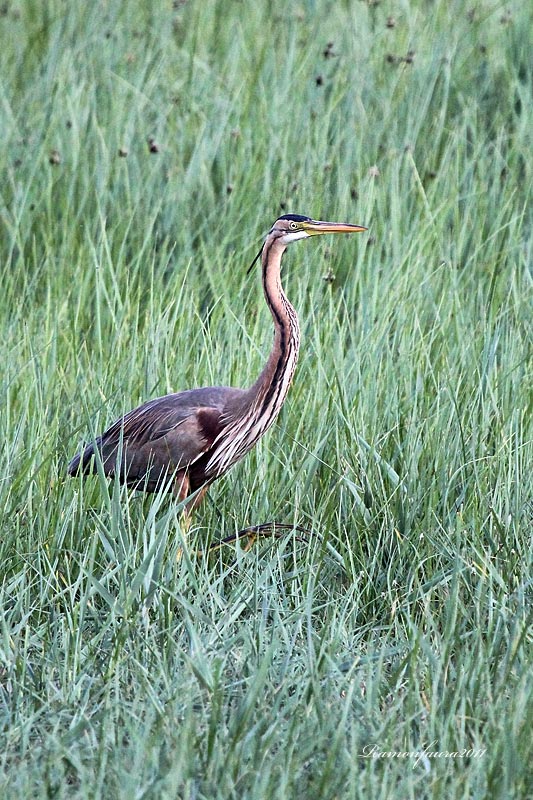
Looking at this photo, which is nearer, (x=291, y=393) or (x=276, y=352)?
(x=276, y=352)

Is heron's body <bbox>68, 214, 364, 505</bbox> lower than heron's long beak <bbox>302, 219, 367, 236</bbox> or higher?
lower

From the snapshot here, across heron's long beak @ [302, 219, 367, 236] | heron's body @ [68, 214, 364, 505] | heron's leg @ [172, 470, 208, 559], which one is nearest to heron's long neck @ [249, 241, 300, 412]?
heron's body @ [68, 214, 364, 505]

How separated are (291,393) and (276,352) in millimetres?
482

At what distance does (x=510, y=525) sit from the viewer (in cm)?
315

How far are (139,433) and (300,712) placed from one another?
4.20 feet

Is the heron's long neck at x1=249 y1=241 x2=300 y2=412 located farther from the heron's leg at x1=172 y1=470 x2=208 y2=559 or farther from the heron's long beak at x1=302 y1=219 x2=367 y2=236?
the heron's leg at x1=172 y1=470 x2=208 y2=559

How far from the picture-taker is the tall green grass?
241cm

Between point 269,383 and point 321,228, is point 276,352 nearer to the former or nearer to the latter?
point 269,383

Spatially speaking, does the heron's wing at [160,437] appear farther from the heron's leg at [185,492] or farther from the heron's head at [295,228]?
the heron's head at [295,228]

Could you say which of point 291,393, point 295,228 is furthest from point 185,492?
point 295,228

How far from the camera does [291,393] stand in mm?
3840

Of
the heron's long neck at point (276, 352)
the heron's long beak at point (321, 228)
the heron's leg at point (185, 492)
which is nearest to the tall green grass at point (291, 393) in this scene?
the heron's leg at point (185, 492)

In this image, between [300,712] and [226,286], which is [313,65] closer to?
[226,286]

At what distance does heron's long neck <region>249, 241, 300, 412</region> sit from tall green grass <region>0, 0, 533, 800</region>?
187mm
